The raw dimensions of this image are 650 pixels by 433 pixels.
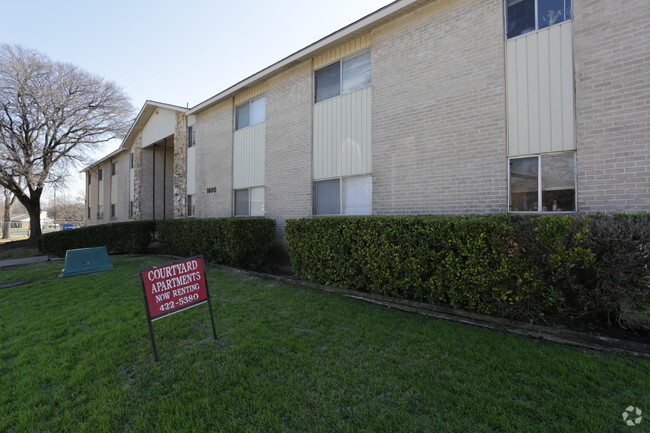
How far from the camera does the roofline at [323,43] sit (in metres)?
6.91

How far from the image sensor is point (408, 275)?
5.14 meters

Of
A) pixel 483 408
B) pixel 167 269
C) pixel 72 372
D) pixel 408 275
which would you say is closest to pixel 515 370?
pixel 483 408

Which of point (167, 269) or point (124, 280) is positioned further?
point (124, 280)

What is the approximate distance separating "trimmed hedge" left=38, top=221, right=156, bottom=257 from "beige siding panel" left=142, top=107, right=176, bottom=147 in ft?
17.0

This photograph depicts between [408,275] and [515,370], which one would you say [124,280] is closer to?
[408,275]

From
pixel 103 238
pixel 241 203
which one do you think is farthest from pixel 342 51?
pixel 103 238

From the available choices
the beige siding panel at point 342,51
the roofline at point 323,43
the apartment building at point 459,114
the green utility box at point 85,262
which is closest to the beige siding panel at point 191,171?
the roofline at point 323,43

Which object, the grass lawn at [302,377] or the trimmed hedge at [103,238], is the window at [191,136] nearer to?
the trimmed hedge at [103,238]

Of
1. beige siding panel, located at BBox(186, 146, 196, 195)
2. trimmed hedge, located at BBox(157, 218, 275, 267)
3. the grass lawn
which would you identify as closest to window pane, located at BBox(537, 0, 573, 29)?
the grass lawn

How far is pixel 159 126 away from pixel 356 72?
1273 centimetres

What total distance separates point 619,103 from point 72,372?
782 centimetres

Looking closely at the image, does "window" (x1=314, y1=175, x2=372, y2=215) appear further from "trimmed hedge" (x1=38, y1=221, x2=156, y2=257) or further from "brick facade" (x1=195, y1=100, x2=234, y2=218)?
"trimmed hedge" (x1=38, y1=221, x2=156, y2=257)

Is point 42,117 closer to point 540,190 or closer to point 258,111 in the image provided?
point 258,111

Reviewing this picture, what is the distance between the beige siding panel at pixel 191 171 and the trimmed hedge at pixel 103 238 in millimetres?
2520
